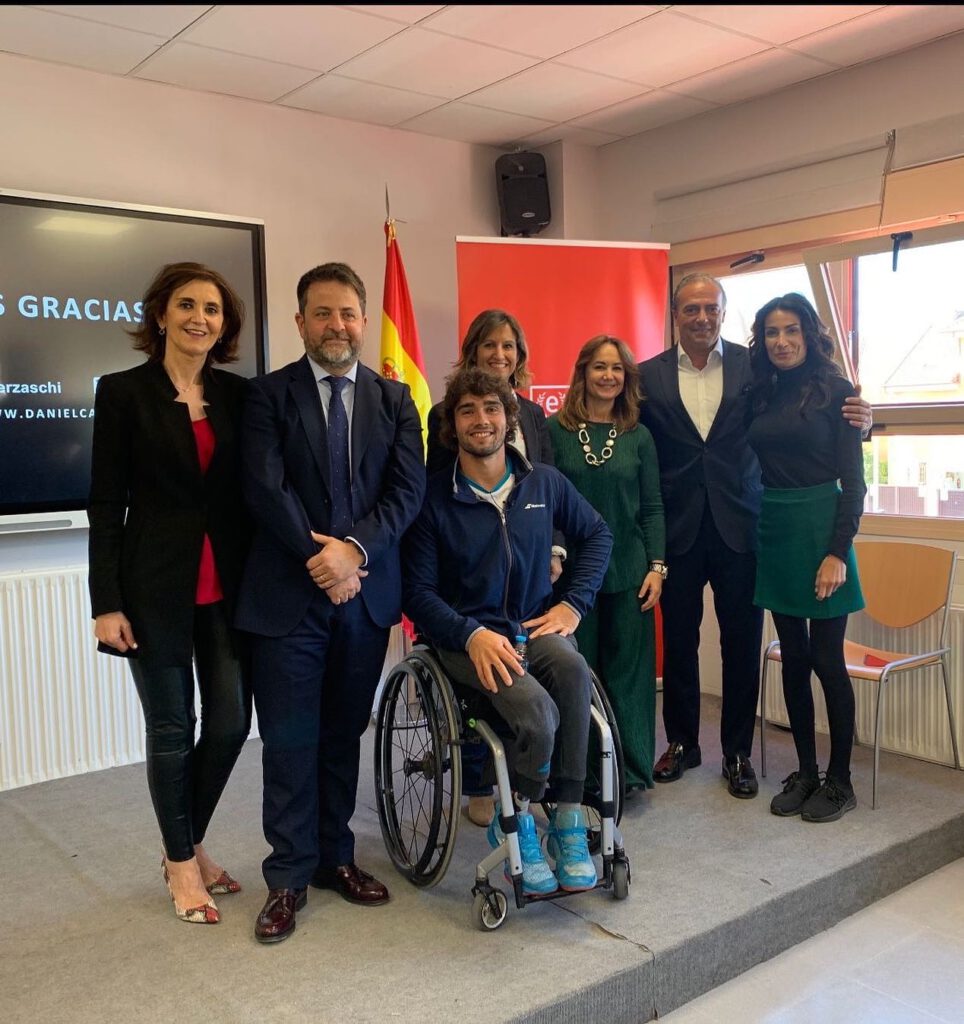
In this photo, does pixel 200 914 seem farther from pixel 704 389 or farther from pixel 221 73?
pixel 221 73

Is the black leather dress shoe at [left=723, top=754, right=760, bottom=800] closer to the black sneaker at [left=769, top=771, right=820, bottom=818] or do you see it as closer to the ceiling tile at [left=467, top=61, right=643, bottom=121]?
the black sneaker at [left=769, top=771, right=820, bottom=818]

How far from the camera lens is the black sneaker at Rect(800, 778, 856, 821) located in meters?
2.84

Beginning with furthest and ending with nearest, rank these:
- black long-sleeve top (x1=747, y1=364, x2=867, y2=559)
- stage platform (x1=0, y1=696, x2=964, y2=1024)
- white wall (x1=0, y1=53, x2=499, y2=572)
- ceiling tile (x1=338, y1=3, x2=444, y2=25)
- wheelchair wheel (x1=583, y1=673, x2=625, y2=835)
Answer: white wall (x1=0, y1=53, x2=499, y2=572) < ceiling tile (x1=338, y1=3, x2=444, y2=25) < black long-sleeve top (x1=747, y1=364, x2=867, y2=559) < wheelchair wheel (x1=583, y1=673, x2=625, y2=835) < stage platform (x1=0, y1=696, x2=964, y2=1024)

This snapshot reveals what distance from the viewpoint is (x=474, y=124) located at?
13.8 ft

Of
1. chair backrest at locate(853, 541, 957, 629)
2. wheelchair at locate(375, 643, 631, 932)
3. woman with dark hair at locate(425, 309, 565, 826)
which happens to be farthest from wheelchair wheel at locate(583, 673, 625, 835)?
chair backrest at locate(853, 541, 957, 629)

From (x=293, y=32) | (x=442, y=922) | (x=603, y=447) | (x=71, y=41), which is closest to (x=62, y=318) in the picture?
(x=71, y=41)

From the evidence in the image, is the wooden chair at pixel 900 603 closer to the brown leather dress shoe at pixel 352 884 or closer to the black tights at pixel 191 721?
the brown leather dress shoe at pixel 352 884

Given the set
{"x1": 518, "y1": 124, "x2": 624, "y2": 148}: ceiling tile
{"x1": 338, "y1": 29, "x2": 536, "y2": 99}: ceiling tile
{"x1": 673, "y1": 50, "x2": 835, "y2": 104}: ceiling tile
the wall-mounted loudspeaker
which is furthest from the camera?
the wall-mounted loudspeaker

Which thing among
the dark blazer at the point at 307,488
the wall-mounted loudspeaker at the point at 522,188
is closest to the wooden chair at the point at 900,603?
the dark blazer at the point at 307,488

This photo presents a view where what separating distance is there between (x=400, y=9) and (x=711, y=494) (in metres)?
1.70

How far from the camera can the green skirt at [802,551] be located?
9.34 ft

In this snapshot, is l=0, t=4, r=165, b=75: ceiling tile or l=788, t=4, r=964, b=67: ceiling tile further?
l=788, t=4, r=964, b=67: ceiling tile

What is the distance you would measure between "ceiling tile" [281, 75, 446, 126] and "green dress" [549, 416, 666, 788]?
5.33ft

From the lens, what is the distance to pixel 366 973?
2.06 m
